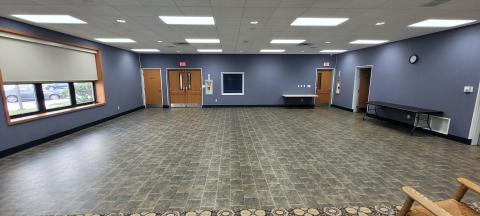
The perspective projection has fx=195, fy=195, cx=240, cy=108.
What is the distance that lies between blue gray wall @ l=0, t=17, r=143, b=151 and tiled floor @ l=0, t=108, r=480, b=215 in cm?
37

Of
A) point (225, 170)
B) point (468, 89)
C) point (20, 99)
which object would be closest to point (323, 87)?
point (468, 89)

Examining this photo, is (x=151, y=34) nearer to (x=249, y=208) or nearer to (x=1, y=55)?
(x=1, y=55)

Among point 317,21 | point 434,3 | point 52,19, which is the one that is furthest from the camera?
point 317,21

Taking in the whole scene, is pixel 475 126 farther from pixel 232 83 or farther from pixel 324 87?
pixel 232 83

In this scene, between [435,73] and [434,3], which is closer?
[434,3]

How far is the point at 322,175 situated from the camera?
3145 mm

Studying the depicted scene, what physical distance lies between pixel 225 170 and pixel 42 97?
5.11m

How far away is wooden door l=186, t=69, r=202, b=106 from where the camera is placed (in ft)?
33.2

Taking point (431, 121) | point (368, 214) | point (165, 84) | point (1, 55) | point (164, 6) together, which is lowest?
point (368, 214)

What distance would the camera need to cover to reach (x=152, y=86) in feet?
33.1

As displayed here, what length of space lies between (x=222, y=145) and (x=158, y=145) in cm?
148

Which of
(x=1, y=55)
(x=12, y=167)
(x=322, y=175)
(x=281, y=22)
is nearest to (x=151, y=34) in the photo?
(x=1, y=55)

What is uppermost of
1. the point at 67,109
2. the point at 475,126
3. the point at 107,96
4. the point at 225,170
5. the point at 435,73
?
the point at 435,73

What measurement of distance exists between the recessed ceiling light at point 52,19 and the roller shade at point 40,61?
530mm
